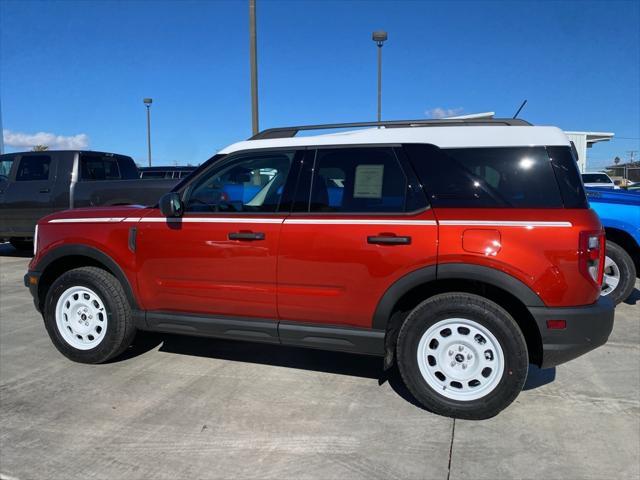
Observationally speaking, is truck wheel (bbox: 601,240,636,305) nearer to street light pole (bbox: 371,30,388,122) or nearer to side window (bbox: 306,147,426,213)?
side window (bbox: 306,147,426,213)

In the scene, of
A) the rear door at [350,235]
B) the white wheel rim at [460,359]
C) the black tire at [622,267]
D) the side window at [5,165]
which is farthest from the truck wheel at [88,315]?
the side window at [5,165]

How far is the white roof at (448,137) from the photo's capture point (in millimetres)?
3232

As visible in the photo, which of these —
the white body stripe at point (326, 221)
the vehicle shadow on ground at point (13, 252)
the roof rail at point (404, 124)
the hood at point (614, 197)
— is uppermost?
the roof rail at point (404, 124)

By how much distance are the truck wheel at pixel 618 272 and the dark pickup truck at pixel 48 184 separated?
7.18 meters

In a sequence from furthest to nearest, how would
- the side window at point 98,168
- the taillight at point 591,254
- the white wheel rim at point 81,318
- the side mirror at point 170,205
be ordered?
1. the side window at point 98,168
2. the white wheel rim at point 81,318
3. the side mirror at point 170,205
4. the taillight at point 591,254

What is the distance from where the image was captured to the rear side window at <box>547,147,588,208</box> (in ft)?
10.3

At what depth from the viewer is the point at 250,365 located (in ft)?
14.2

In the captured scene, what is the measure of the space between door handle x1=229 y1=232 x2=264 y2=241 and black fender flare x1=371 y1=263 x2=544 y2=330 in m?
0.97

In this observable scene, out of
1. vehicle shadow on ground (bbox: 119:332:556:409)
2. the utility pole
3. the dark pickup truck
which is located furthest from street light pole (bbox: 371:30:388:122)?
vehicle shadow on ground (bbox: 119:332:556:409)

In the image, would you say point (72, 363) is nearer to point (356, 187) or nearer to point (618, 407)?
A: point (356, 187)

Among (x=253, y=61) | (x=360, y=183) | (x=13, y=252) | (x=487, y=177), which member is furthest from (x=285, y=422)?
(x=13, y=252)

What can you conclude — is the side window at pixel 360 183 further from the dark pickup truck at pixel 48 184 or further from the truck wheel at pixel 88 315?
the dark pickup truck at pixel 48 184

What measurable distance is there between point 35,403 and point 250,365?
1600mm

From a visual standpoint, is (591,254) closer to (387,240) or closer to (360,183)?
(387,240)
